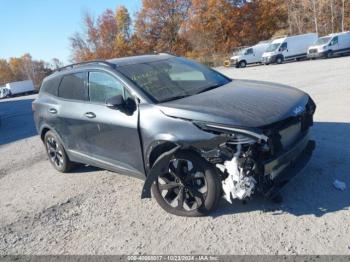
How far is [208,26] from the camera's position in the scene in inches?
1869

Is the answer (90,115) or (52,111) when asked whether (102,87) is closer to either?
(90,115)

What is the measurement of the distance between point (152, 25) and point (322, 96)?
51609mm

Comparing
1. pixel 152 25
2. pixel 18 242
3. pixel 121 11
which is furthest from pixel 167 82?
pixel 121 11

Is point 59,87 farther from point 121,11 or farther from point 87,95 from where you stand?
point 121,11

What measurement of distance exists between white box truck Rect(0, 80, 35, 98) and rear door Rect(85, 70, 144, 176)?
168ft

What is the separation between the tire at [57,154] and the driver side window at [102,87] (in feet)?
4.55

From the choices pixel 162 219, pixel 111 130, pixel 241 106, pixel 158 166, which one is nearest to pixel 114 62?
pixel 111 130

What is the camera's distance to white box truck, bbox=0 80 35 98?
50.7m

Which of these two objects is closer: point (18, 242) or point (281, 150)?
point (281, 150)

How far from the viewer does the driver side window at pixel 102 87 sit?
4500 mm

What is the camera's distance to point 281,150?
361cm

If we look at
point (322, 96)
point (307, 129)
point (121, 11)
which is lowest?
point (322, 96)

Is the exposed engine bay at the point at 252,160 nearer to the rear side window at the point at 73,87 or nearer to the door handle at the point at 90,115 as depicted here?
the door handle at the point at 90,115

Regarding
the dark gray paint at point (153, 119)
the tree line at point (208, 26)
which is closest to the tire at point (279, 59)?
the tree line at point (208, 26)
